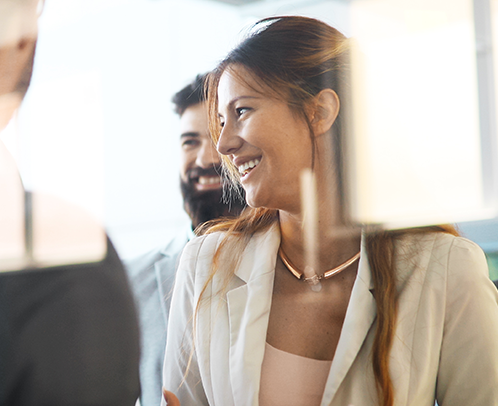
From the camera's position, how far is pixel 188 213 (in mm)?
981

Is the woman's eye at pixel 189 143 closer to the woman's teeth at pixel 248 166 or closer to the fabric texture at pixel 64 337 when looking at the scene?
the woman's teeth at pixel 248 166

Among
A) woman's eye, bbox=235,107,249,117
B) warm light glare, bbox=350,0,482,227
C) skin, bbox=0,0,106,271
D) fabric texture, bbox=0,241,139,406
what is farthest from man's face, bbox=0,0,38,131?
warm light glare, bbox=350,0,482,227

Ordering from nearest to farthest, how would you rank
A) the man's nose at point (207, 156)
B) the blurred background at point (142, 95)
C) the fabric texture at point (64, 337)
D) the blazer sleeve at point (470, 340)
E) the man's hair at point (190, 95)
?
the fabric texture at point (64, 337) → the blurred background at point (142, 95) → the blazer sleeve at point (470, 340) → the man's hair at point (190, 95) → the man's nose at point (207, 156)

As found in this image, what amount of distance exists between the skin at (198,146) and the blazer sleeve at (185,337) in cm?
18

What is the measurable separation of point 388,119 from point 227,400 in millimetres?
585

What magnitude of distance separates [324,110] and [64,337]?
1.90 ft

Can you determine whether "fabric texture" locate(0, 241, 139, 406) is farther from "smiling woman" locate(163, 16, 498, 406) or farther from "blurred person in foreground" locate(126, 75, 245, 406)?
"smiling woman" locate(163, 16, 498, 406)

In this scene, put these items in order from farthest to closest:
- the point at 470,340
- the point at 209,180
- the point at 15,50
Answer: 1. the point at 209,180
2. the point at 470,340
3. the point at 15,50

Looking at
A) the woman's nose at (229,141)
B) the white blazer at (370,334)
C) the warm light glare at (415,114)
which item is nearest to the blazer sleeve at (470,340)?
the white blazer at (370,334)

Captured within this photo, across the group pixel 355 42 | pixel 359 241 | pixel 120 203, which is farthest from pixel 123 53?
pixel 359 241

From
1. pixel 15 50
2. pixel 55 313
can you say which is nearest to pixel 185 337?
pixel 55 313

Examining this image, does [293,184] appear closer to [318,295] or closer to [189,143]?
[318,295]

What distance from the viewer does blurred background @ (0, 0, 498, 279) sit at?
2.30 feet

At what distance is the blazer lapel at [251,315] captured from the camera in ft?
2.85
